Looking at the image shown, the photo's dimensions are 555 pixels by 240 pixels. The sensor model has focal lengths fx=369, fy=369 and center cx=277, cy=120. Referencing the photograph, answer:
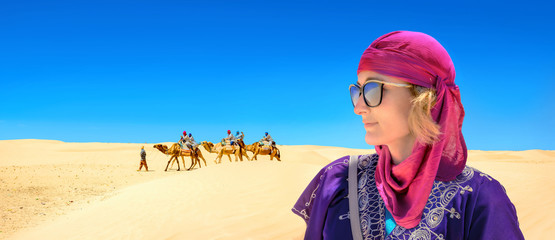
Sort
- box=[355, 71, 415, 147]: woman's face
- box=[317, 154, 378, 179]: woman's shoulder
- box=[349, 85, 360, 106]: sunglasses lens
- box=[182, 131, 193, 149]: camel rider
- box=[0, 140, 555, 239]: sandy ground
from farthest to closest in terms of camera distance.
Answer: box=[182, 131, 193, 149]: camel rider < box=[0, 140, 555, 239]: sandy ground < box=[317, 154, 378, 179]: woman's shoulder < box=[349, 85, 360, 106]: sunglasses lens < box=[355, 71, 415, 147]: woman's face

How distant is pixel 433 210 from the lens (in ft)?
5.30

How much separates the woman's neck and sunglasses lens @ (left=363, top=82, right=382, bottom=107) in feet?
0.71

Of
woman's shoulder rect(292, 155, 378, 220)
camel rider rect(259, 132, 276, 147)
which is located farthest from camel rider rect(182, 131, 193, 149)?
woman's shoulder rect(292, 155, 378, 220)

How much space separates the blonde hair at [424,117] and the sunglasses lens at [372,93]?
0.15 meters

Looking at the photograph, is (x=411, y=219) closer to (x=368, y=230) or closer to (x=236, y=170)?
(x=368, y=230)

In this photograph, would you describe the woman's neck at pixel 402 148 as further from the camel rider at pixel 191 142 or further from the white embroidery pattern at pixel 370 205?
the camel rider at pixel 191 142

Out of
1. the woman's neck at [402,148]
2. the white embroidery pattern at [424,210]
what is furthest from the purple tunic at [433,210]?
the woman's neck at [402,148]

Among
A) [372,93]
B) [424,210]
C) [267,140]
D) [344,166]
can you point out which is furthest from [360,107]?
[267,140]

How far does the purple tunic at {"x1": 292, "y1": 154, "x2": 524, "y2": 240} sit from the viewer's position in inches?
59.2

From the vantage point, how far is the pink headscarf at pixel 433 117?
1529mm

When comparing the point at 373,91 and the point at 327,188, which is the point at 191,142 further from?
the point at 373,91

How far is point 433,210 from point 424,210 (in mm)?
37

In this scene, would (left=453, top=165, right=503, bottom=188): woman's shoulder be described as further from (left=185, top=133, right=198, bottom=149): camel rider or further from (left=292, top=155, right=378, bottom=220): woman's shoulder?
(left=185, top=133, right=198, bottom=149): camel rider

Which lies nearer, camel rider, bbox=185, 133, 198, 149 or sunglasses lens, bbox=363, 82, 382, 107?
sunglasses lens, bbox=363, 82, 382, 107
